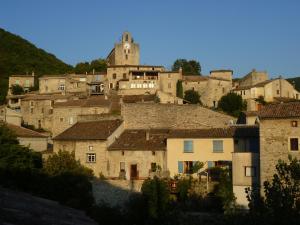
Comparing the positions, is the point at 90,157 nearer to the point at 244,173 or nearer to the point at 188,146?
the point at 188,146

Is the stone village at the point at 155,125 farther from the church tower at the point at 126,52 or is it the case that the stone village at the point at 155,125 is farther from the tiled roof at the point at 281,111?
the church tower at the point at 126,52

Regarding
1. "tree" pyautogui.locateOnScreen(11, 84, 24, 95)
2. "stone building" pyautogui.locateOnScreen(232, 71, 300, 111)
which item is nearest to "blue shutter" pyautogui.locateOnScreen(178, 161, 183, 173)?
"stone building" pyautogui.locateOnScreen(232, 71, 300, 111)

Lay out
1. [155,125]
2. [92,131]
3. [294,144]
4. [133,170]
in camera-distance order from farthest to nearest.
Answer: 1. [155,125]
2. [92,131]
3. [133,170]
4. [294,144]

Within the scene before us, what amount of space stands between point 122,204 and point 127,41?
67.3 m

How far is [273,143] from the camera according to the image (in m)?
31.3

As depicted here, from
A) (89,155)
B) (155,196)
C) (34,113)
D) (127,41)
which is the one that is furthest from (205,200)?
(127,41)

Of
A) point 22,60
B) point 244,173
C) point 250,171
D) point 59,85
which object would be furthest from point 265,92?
point 22,60

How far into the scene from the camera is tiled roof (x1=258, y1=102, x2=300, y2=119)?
31472mm

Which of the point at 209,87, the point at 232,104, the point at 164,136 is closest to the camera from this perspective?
the point at 164,136

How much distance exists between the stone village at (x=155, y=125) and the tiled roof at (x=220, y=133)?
0.26ft

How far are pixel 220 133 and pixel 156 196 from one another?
34.8 feet

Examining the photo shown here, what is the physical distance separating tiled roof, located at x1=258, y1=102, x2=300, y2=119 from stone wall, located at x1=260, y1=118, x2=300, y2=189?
0.30 m

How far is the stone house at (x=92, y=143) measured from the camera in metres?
43.2

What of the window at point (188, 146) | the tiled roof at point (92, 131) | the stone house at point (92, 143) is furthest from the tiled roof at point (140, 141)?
the window at point (188, 146)
